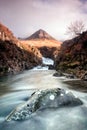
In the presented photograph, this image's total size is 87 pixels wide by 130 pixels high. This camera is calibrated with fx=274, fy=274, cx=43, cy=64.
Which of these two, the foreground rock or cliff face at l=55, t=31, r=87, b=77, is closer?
the foreground rock

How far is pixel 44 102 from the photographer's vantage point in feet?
44.6

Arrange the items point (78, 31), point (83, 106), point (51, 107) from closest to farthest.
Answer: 1. point (51, 107)
2. point (83, 106)
3. point (78, 31)

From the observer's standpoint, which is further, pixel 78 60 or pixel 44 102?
pixel 78 60

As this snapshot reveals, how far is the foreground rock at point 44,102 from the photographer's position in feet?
40.8

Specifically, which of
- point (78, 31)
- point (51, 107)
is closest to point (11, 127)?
point (51, 107)

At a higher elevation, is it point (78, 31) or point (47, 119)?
point (78, 31)

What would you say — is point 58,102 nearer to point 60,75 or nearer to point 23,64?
point 60,75

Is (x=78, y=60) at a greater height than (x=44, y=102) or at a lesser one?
lesser

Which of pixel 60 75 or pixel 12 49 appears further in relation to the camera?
pixel 12 49

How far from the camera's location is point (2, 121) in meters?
11.8

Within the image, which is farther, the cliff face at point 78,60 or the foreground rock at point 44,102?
the cliff face at point 78,60

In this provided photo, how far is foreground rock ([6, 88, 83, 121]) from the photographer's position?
1242cm

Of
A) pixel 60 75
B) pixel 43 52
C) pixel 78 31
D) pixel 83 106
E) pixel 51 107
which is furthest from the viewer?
pixel 43 52

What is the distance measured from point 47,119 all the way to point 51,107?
4.64ft
